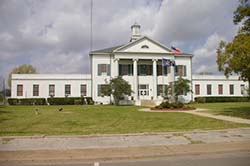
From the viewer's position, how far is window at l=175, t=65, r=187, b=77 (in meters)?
48.3

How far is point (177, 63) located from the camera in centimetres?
4859

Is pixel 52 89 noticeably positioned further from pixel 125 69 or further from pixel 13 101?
pixel 125 69

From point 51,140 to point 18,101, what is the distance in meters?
36.5

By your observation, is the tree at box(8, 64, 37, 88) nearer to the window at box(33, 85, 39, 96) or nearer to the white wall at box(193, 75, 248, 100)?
the window at box(33, 85, 39, 96)

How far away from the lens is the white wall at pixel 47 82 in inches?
1757

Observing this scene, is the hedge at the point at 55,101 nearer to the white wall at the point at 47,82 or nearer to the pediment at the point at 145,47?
the white wall at the point at 47,82

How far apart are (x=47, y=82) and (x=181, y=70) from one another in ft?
79.9

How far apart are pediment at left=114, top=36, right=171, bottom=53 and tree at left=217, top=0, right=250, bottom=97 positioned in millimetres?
27828

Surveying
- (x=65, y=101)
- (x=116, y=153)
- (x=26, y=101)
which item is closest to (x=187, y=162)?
(x=116, y=153)

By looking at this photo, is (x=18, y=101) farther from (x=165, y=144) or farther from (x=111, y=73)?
(x=165, y=144)

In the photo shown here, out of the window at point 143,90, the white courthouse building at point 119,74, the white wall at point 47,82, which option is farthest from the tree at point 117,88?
the white wall at point 47,82

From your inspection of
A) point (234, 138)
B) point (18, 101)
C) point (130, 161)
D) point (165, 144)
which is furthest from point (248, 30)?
point (18, 101)

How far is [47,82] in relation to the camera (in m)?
45.3

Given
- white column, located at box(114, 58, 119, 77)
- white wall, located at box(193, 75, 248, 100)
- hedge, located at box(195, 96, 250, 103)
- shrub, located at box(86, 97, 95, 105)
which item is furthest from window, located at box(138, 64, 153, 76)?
hedge, located at box(195, 96, 250, 103)
